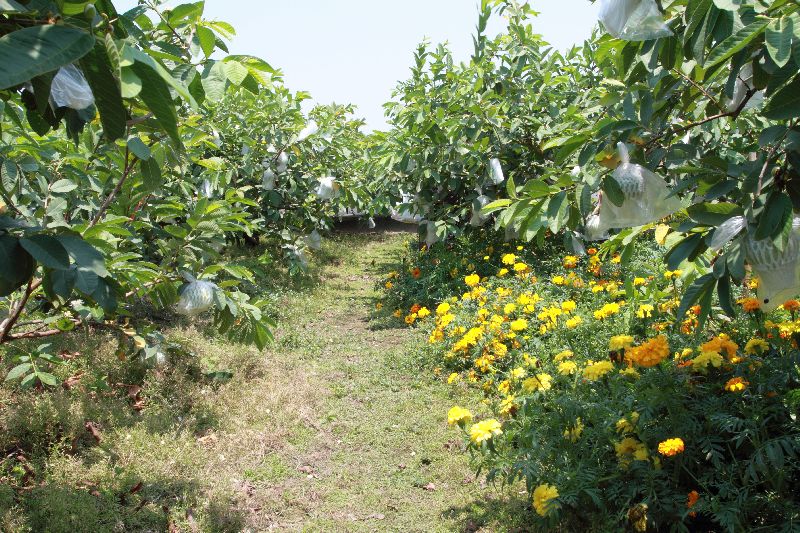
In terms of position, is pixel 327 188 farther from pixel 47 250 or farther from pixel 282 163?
pixel 47 250

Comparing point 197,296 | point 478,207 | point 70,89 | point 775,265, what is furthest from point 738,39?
point 478,207

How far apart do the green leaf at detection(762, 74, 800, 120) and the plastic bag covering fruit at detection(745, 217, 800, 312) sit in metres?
0.34

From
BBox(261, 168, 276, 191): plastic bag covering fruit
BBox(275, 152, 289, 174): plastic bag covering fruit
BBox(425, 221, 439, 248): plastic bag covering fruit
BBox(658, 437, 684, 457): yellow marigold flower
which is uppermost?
BBox(275, 152, 289, 174): plastic bag covering fruit

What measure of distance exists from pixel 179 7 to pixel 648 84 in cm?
152

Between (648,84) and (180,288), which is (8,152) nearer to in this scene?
(180,288)

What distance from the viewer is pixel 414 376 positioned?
15.7ft

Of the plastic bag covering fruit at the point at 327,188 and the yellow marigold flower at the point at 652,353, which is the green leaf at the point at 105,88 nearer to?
the yellow marigold flower at the point at 652,353

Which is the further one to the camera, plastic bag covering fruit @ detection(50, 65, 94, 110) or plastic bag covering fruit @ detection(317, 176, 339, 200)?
plastic bag covering fruit @ detection(317, 176, 339, 200)

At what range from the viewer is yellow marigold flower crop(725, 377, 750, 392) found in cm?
244

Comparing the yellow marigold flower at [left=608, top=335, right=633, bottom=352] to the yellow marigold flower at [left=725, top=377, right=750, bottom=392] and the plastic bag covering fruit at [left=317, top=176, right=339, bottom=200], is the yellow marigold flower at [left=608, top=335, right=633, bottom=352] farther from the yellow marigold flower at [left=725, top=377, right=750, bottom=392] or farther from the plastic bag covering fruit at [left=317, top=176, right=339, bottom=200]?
the plastic bag covering fruit at [left=317, top=176, right=339, bottom=200]

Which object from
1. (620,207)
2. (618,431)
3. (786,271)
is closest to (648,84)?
(620,207)

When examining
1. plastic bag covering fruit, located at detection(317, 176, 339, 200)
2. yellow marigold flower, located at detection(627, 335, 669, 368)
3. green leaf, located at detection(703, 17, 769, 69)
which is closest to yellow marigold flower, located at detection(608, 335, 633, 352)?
yellow marigold flower, located at detection(627, 335, 669, 368)

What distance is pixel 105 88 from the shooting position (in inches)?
46.2

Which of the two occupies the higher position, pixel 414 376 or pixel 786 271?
Answer: pixel 786 271
